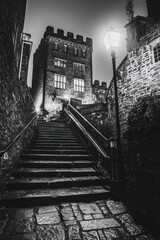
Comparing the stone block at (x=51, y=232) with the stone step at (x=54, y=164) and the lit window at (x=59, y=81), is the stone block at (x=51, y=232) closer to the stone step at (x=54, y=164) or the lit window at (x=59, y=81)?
the stone step at (x=54, y=164)

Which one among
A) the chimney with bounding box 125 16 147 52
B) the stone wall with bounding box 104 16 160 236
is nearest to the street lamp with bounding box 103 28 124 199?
the stone wall with bounding box 104 16 160 236

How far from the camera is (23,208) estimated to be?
10.7 feet

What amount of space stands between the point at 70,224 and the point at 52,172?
6.48 feet

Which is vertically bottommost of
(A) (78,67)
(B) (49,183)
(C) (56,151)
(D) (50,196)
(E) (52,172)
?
(D) (50,196)

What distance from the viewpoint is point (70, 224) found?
2.83 meters

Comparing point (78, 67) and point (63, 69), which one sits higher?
point (78, 67)

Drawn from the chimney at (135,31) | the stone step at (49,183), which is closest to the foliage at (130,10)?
the chimney at (135,31)

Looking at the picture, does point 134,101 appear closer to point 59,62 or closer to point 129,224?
point 129,224

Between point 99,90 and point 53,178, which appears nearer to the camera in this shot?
point 53,178

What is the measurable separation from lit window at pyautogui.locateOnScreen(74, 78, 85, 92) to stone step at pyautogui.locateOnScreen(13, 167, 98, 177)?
1721cm

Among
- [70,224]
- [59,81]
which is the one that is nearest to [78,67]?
[59,81]

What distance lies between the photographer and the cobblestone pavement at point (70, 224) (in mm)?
2541

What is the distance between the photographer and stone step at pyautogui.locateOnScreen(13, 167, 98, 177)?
14.6 ft

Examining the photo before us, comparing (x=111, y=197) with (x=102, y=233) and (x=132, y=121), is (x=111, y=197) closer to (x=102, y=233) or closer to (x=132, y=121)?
(x=102, y=233)
